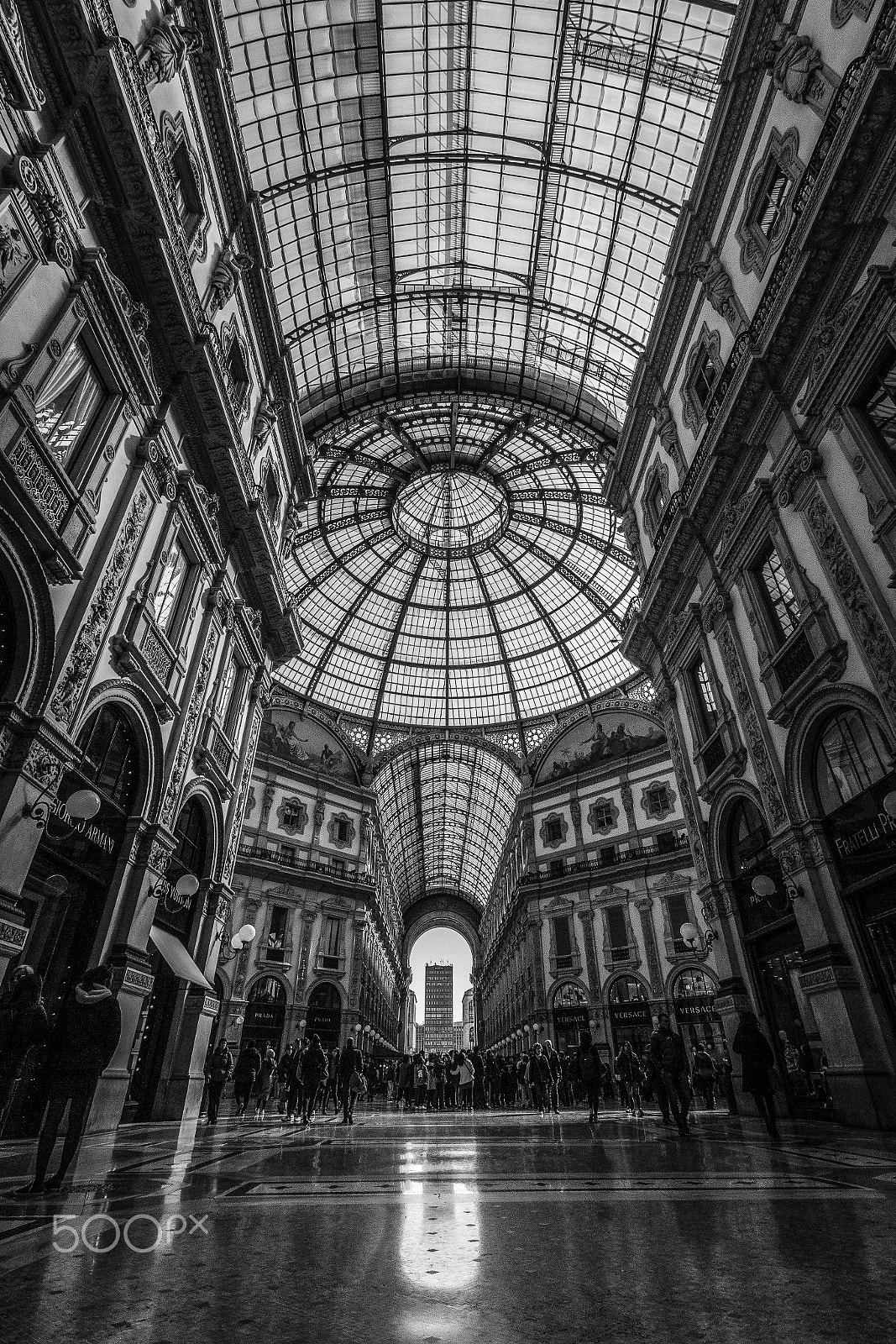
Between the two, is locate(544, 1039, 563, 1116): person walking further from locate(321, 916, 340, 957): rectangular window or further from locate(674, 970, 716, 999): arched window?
locate(321, 916, 340, 957): rectangular window

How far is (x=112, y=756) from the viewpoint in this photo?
41.4 ft

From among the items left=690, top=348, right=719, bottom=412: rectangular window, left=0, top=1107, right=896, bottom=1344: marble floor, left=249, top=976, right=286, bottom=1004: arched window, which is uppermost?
left=690, top=348, right=719, bottom=412: rectangular window

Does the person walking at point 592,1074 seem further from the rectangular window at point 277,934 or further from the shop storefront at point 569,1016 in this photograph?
the rectangular window at point 277,934

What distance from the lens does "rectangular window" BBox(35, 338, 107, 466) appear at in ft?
32.1

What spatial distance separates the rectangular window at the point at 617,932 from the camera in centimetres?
3397

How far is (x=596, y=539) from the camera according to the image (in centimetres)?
4016

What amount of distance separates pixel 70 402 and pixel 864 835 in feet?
49.7

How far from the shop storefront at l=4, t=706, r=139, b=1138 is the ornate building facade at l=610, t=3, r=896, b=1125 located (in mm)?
12460

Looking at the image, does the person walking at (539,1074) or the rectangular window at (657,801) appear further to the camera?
the rectangular window at (657,801)

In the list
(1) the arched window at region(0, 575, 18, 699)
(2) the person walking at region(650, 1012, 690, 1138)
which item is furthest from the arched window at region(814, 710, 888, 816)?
(1) the arched window at region(0, 575, 18, 699)

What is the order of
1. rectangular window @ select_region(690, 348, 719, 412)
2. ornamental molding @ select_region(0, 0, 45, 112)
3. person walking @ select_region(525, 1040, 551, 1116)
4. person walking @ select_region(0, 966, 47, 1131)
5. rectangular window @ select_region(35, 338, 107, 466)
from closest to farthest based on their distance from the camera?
person walking @ select_region(0, 966, 47, 1131), ornamental molding @ select_region(0, 0, 45, 112), rectangular window @ select_region(35, 338, 107, 466), rectangular window @ select_region(690, 348, 719, 412), person walking @ select_region(525, 1040, 551, 1116)

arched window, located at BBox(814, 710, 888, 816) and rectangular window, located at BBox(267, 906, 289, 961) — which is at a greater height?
rectangular window, located at BBox(267, 906, 289, 961)

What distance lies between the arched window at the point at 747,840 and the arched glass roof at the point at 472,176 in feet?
67.9

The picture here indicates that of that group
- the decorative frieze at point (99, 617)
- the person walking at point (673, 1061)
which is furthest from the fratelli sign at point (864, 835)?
the decorative frieze at point (99, 617)
